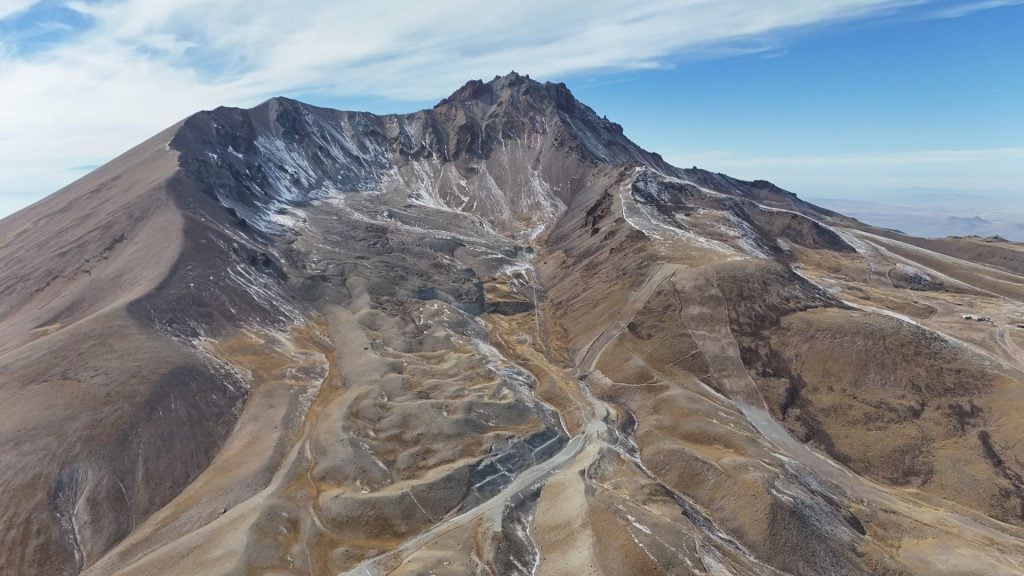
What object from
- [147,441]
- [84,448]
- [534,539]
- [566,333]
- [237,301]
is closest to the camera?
[534,539]

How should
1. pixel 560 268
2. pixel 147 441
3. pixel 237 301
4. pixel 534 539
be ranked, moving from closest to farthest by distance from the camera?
pixel 534 539 < pixel 147 441 < pixel 237 301 < pixel 560 268

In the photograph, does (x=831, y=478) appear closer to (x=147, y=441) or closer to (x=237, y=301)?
(x=147, y=441)

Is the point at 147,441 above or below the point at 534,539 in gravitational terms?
above

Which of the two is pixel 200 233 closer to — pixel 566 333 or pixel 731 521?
pixel 566 333

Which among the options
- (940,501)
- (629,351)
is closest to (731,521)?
(940,501)

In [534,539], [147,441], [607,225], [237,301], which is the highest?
[607,225]

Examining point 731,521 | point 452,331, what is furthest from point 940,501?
point 452,331

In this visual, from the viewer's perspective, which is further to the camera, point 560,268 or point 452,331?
point 560,268
